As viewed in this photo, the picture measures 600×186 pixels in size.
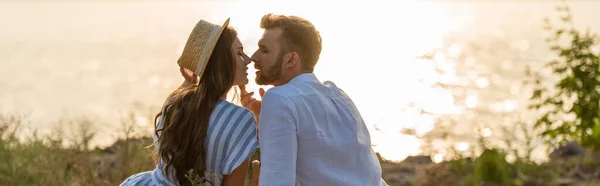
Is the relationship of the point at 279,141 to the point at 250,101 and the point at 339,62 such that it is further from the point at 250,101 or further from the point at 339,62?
the point at 339,62

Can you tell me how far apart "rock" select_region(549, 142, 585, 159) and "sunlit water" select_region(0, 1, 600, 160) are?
5.11 ft

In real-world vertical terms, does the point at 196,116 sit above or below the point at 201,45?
below

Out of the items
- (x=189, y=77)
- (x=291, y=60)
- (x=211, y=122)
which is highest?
(x=291, y=60)

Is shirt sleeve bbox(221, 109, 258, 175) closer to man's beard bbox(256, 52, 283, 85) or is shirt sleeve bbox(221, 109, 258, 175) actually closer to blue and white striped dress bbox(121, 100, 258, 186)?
blue and white striped dress bbox(121, 100, 258, 186)

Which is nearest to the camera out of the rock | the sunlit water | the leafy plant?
the rock

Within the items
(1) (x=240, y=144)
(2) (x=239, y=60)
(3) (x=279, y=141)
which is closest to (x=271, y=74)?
(2) (x=239, y=60)

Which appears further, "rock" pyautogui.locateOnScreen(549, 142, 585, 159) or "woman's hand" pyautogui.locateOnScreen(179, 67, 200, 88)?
"rock" pyautogui.locateOnScreen(549, 142, 585, 159)

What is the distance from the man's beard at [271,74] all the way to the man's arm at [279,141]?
27cm

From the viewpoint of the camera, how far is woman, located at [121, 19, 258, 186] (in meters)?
5.51

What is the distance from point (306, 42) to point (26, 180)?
2.90 metres

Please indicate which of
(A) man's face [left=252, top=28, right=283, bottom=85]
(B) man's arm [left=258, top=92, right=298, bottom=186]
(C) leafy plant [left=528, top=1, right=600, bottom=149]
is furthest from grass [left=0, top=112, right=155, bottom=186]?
(C) leafy plant [left=528, top=1, right=600, bottom=149]

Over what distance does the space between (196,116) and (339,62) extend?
529 inches

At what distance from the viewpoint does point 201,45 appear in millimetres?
5578

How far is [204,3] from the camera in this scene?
45.5 m
